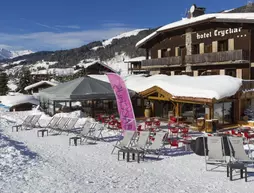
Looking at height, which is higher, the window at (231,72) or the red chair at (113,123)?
the window at (231,72)

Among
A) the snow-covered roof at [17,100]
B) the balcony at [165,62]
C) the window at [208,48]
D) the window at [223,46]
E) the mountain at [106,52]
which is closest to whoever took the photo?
the window at [223,46]

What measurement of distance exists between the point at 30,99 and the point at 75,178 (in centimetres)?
2595

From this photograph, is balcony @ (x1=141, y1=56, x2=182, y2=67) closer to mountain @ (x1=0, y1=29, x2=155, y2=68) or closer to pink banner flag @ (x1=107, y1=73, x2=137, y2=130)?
pink banner flag @ (x1=107, y1=73, x2=137, y2=130)

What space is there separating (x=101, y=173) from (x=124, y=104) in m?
4.90

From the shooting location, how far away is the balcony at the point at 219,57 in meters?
20.0

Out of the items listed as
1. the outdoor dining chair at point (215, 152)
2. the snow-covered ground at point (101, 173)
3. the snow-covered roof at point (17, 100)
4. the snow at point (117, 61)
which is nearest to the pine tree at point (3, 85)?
the snow-covered roof at point (17, 100)

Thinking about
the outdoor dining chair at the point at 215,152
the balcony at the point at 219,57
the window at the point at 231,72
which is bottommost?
the outdoor dining chair at the point at 215,152

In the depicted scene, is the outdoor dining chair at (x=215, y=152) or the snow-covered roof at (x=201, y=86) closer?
the outdoor dining chair at (x=215, y=152)

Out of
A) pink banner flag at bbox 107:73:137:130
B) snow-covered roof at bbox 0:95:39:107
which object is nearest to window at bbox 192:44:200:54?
pink banner flag at bbox 107:73:137:130

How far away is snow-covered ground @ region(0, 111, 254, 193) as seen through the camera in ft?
23.0

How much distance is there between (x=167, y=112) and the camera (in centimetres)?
2047

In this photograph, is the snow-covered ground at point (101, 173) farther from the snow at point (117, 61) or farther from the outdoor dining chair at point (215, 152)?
the snow at point (117, 61)

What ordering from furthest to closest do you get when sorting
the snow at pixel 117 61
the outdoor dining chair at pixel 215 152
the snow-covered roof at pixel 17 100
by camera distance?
the snow at pixel 117 61 < the snow-covered roof at pixel 17 100 < the outdoor dining chair at pixel 215 152

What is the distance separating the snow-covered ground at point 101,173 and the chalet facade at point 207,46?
38.8 ft
